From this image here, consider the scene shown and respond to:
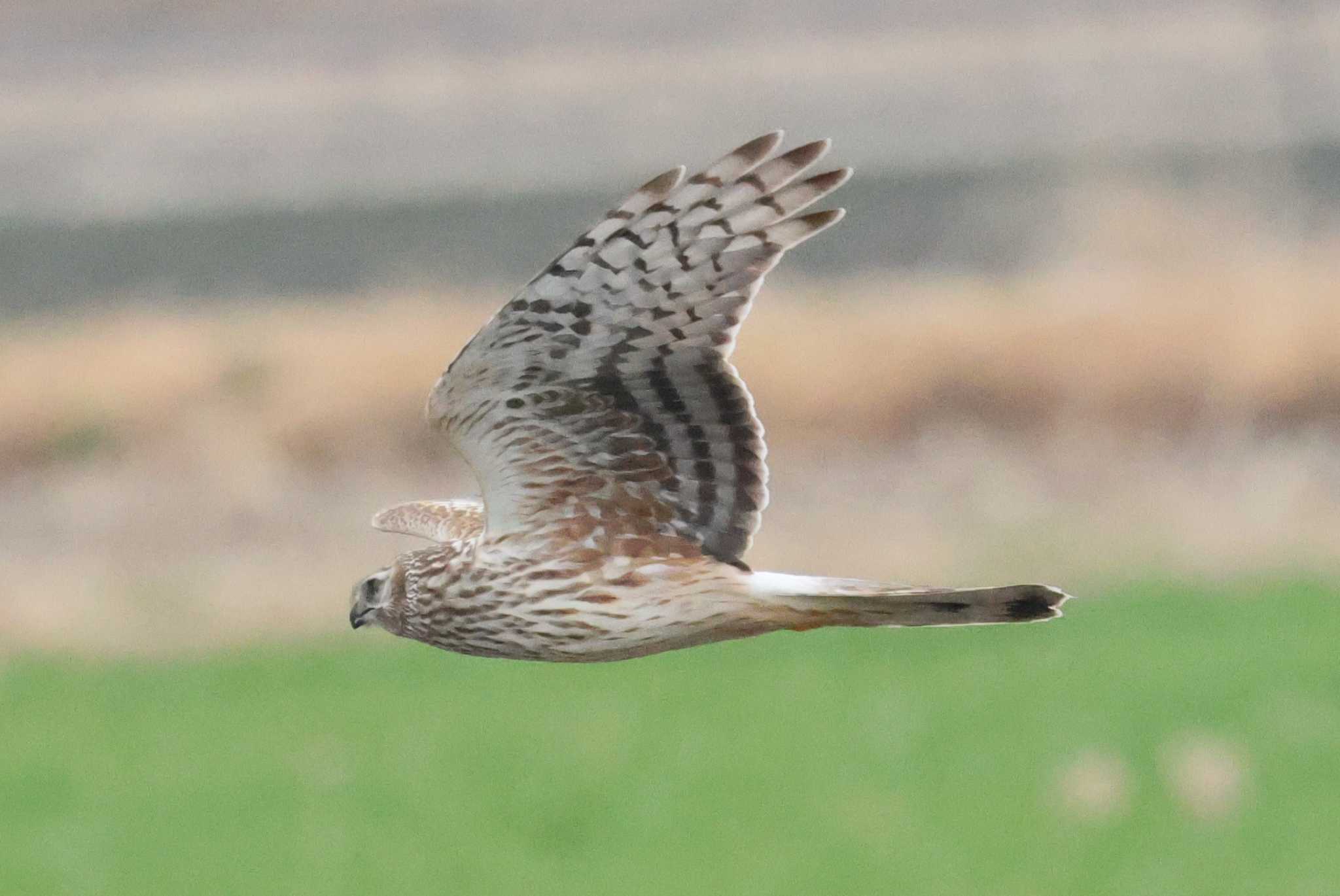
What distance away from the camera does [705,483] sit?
4.12 metres

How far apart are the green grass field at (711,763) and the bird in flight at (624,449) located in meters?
25.3

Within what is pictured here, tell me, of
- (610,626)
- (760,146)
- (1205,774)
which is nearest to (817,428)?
(610,626)

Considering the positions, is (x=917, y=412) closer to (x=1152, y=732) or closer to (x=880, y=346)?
(x=880, y=346)

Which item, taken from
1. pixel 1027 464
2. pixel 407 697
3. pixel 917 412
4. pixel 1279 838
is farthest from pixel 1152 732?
pixel 917 412

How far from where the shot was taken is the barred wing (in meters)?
3.97

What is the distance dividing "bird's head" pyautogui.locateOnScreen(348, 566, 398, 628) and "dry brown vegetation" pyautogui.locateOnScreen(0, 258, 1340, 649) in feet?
20.4

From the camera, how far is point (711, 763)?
107 ft

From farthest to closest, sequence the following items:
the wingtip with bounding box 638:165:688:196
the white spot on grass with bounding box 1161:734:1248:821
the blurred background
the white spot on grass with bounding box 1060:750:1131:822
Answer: the white spot on grass with bounding box 1161:734:1248:821 → the white spot on grass with bounding box 1060:750:1131:822 → the blurred background → the wingtip with bounding box 638:165:688:196

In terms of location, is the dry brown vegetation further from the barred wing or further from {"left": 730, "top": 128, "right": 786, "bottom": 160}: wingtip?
{"left": 730, "top": 128, "right": 786, "bottom": 160}: wingtip

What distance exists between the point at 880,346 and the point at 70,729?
1945 cm

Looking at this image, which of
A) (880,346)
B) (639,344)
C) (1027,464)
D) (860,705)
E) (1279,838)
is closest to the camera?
(639,344)

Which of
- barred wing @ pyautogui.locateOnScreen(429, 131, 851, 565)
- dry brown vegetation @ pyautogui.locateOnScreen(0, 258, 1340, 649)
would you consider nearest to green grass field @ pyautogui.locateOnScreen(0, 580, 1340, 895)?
dry brown vegetation @ pyautogui.locateOnScreen(0, 258, 1340, 649)

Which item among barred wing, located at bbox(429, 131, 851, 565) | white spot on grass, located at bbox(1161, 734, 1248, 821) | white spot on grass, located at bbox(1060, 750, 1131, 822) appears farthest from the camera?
white spot on grass, located at bbox(1161, 734, 1248, 821)

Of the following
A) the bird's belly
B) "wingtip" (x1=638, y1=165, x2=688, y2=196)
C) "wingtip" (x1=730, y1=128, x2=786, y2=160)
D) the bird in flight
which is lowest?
the bird's belly
